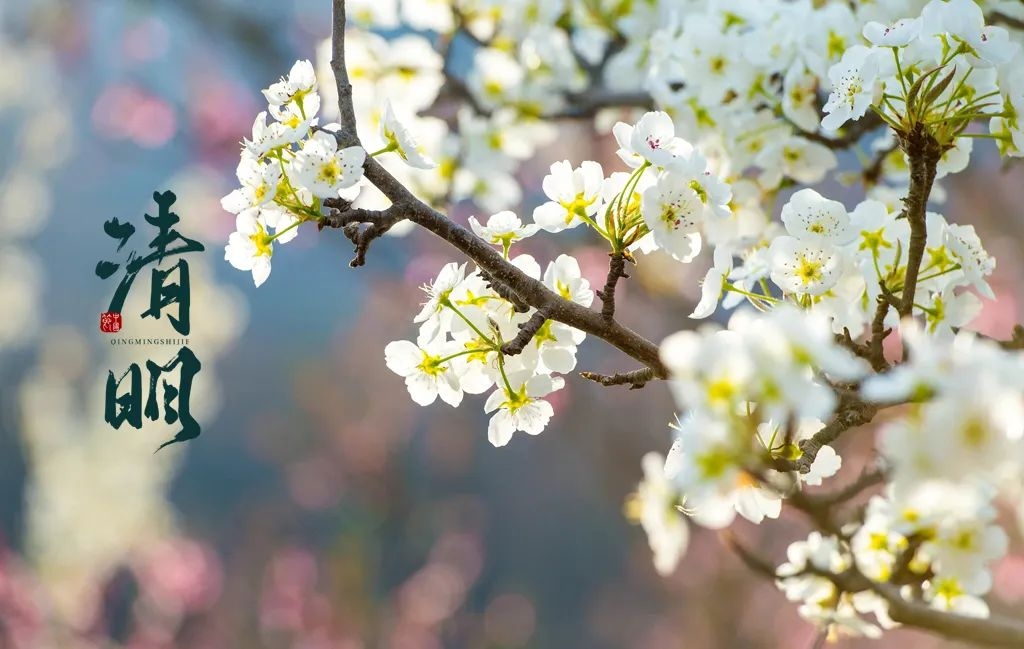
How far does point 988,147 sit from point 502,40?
201 cm

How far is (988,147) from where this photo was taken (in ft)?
8.49

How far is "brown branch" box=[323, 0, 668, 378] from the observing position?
0.51 meters

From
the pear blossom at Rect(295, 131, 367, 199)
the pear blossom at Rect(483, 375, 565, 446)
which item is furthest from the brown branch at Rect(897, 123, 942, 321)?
the pear blossom at Rect(295, 131, 367, 199)

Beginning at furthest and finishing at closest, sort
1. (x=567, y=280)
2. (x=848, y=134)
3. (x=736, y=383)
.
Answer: (x=848, y=134)
(x=567, y=280)
(x=736, y=383)

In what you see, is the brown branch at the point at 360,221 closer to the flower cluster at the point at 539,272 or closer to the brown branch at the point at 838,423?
the flower cluster at the point at 539,272

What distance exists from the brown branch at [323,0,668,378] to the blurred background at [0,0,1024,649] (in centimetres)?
158

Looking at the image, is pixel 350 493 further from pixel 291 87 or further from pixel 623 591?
pixel 291 87

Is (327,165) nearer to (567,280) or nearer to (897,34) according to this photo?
(567,280)

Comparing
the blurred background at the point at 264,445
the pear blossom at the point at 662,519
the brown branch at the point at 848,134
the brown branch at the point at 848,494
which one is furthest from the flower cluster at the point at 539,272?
the blurred background at the point at 264,445

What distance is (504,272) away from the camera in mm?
513

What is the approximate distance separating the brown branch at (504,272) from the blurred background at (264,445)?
1.58 m

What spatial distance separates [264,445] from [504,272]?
3.50m

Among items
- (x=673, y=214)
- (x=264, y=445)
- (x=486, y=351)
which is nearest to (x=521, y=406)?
(x=486, y=351)

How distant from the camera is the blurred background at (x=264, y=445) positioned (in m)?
2.65
